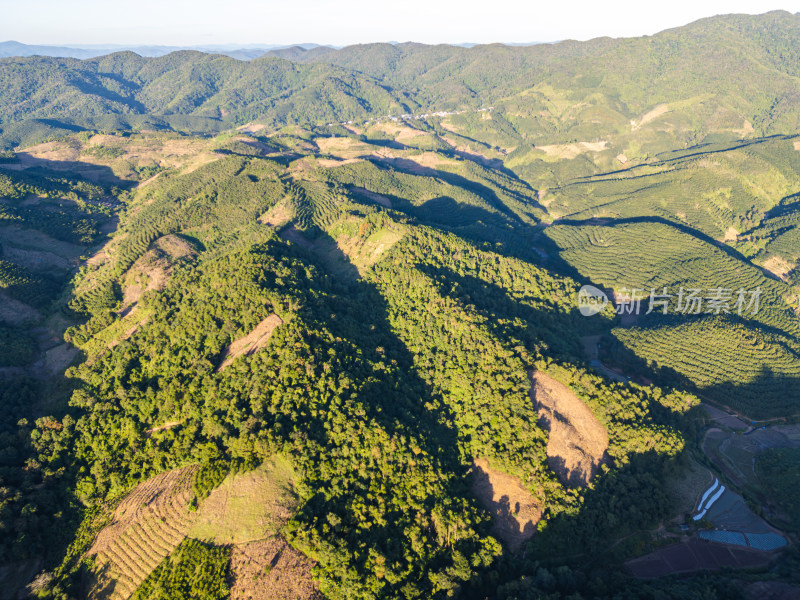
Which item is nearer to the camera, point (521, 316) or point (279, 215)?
point (521, 316)

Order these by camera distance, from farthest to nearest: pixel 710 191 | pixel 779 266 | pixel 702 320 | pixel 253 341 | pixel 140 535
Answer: pixel 710 191 → pixel 779 266 → pixel 702 320 → pixel 253 341 → pixel 140 535

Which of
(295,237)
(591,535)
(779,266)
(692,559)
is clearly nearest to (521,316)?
(591,535)

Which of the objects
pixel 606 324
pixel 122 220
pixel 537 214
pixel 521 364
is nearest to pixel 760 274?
pixel 606 324

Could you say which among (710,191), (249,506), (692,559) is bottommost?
(692,559)

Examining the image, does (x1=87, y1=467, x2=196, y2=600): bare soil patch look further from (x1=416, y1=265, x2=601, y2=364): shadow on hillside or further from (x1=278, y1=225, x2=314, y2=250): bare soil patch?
(x1=278, y1=225, x2=314, y2=250): bare soil patch

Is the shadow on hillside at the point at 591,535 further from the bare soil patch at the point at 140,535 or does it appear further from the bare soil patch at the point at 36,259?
the bare soil patch at the point at 36,259

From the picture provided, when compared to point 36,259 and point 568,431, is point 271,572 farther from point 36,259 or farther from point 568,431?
point 36,259

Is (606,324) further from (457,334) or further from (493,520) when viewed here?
(493,520)

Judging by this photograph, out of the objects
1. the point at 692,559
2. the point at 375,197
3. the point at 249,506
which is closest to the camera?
the point at 249,506
